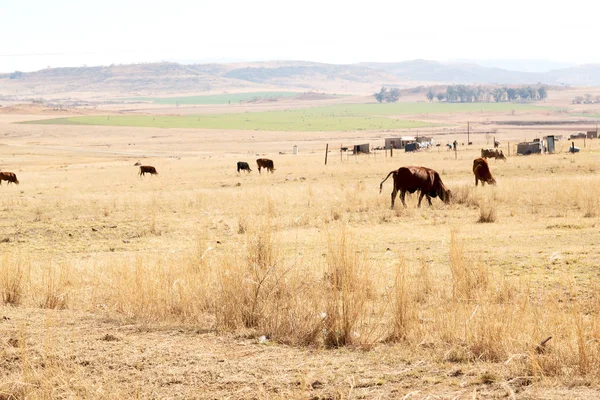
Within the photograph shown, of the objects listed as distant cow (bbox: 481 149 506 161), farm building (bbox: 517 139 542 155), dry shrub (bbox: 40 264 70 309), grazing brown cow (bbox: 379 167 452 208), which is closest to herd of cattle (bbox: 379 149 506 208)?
grazing brown cow (bbox: 379 167 452 208)

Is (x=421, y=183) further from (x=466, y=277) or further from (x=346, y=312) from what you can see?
(x=346, y=312)

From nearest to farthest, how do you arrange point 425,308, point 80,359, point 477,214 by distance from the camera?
1. point 80,359
2. point 425,308
3. point 477,214

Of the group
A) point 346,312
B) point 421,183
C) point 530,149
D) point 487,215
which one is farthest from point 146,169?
point 346,312

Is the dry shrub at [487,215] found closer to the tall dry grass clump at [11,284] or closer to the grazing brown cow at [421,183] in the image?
the grazing brown cow at [421,183]

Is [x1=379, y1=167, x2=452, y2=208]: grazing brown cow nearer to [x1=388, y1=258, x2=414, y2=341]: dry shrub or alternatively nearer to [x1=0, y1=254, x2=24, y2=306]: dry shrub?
[x1=0, y1=254, x2=24, y2=306]: dry shrub

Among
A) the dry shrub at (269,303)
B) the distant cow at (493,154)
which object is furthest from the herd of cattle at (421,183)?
the distant cow at (493,154)

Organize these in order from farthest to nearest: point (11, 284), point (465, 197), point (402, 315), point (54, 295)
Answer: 1. point (465, 197)
2. point (11, 284)
3. point (54, 295)
4. point (402, 315)

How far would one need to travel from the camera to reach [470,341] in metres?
6.38

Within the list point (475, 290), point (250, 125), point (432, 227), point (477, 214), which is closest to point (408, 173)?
point (477, 214)

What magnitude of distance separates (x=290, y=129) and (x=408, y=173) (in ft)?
449

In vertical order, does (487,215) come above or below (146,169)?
above

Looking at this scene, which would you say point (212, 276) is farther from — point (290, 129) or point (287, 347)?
point (290, 129)

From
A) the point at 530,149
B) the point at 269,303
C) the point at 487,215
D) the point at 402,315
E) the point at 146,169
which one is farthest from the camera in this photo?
the point at 530,149

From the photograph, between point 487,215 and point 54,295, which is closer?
point 54,295
